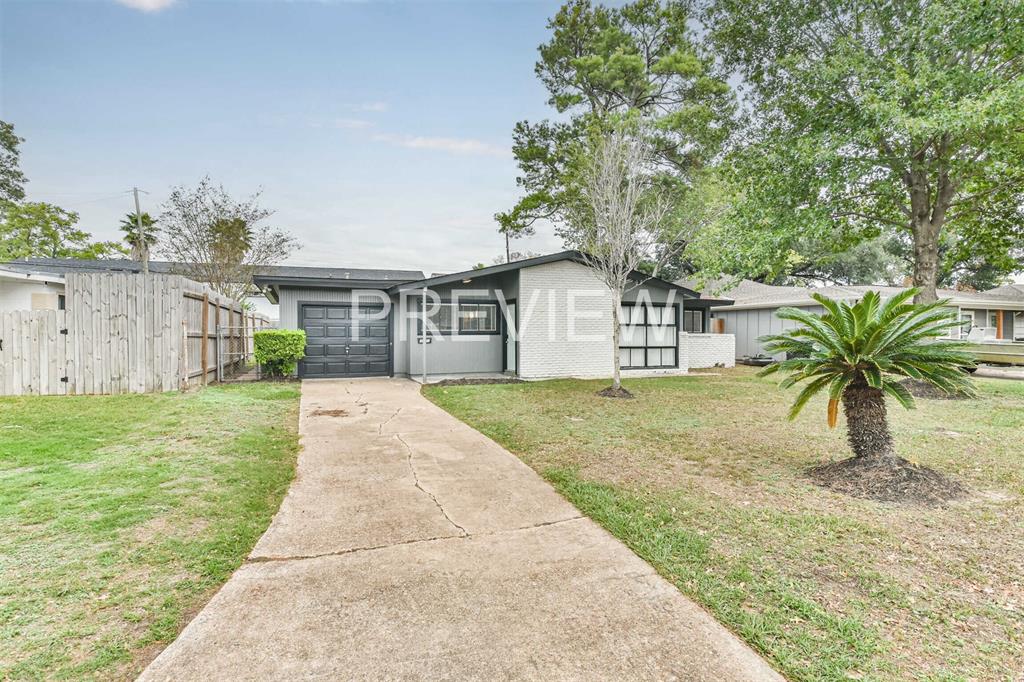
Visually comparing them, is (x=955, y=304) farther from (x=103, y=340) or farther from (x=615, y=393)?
(x=103, y=340)

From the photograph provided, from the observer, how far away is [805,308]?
1742 centimetres

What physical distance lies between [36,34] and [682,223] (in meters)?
17.3

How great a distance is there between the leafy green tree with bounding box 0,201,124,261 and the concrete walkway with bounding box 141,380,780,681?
28.8 meters

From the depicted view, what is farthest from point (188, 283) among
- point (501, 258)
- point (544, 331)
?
point (501, 258)

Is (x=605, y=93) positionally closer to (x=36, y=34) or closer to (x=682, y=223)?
(x=682, y=223)

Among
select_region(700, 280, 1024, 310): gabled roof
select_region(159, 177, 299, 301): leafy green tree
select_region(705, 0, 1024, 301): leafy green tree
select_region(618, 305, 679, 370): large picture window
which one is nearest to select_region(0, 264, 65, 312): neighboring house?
select_region(159, 177, 299, 301): leafy green tree

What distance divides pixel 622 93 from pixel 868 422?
1596 centimetres

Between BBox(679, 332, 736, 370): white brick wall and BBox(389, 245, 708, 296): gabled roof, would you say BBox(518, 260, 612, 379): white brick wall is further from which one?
BBox(679, 332, 736, 370): white brick wall

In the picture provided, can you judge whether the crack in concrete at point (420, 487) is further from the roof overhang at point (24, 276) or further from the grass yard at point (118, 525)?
the roof overhang at point (24, 276)

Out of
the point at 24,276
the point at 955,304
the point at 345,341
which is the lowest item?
the point at 345,341

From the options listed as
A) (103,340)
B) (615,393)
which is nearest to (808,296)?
(615,393)

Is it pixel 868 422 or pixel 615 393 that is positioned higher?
pixel 868 422

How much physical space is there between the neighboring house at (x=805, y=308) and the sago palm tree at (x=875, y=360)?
13785 millimetres

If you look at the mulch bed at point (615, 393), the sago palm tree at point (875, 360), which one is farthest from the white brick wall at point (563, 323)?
the sago palm tree at point (875, 360)
